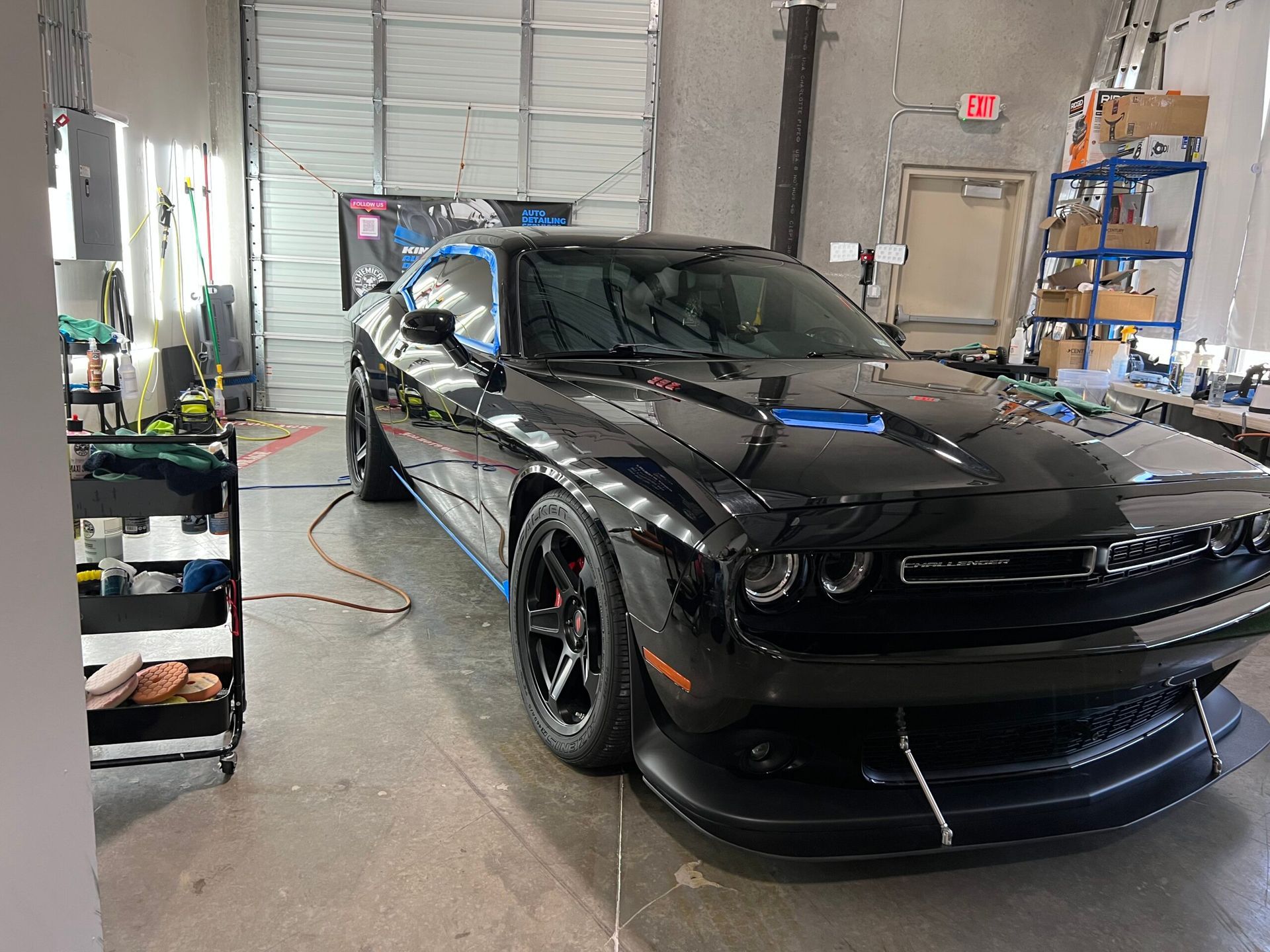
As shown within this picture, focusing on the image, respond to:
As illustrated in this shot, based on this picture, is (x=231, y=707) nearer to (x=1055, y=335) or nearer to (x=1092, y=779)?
(x=1092, y=779)

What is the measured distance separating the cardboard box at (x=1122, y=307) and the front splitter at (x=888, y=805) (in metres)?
5.39

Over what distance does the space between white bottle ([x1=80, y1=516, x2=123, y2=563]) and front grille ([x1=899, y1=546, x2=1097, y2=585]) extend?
6.86 ft

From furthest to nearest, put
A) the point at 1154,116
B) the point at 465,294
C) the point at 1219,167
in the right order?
the point at 1219,167 < the point at 1154,116 < the point at 465,294

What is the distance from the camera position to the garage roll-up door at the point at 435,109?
26.4 feet

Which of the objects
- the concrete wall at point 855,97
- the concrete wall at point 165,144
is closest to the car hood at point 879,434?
the concrete wall at point 165,144

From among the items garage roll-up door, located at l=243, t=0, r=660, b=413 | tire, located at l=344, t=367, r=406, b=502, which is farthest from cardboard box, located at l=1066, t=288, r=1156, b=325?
tire, located at l=344, t=367, r=406, b=502

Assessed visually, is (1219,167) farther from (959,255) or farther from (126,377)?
(126,377)

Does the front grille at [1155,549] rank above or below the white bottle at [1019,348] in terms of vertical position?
below

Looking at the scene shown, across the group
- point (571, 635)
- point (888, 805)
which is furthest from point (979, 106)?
point (888, 805)

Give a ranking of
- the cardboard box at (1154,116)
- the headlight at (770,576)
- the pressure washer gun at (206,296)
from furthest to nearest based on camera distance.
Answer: the pressure washer gun at (206,296), the cardboard box at (1154,116), the headlight at (770,576)

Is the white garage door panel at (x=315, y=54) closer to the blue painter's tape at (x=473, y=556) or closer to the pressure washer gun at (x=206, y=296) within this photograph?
the pressure washer gun at (x=206, y=296)

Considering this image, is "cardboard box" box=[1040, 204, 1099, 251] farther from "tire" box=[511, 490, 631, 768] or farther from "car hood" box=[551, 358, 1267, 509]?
"tire" box=[511, 490, 631, 768]

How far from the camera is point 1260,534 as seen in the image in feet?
6.35

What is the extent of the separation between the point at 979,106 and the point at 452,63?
4782mm
